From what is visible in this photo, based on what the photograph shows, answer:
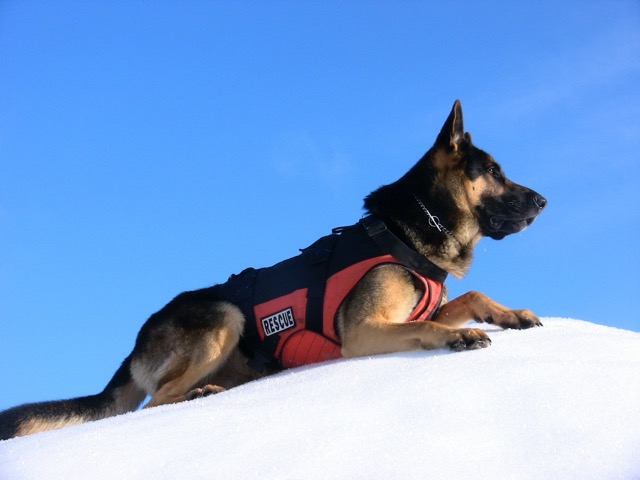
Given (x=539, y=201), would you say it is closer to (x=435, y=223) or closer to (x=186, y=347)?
(x=435, y=223)

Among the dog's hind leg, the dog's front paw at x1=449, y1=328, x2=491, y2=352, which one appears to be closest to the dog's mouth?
the dog's front paw at x1=449, y1=328, x2=491, y2=352

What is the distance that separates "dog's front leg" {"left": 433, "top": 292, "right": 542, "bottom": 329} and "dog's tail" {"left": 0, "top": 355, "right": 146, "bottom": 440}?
3229 millimetres

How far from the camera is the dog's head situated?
20.8ft

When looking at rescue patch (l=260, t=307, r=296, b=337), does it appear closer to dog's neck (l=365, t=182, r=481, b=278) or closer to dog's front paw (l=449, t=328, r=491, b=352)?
dog's neck (l=365, t=182, r=481, b=278)

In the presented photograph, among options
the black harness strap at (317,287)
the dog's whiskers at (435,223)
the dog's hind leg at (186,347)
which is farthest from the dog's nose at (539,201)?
the dog's hind leg at (186,347)

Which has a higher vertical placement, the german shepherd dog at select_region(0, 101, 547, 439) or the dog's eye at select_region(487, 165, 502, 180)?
the dog's eye at select_region(487, 165, 502, 180)

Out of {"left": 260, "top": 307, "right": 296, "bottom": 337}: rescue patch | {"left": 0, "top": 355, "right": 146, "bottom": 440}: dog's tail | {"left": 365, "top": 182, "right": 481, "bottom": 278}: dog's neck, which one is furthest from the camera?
{"left": 365, "top": 182, "right": 481, "bottom": 278}: dog's neck

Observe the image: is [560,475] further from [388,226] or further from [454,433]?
[388,226]

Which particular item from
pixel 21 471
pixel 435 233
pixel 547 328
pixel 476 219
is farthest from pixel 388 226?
pixel 21 471

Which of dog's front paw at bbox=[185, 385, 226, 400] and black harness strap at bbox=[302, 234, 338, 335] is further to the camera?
black harness strap at bbox=[302, 234, 338, 335]

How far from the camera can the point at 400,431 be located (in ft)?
10.5

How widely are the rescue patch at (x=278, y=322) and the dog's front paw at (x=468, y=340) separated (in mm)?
1784

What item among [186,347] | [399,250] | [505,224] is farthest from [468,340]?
[186,347]

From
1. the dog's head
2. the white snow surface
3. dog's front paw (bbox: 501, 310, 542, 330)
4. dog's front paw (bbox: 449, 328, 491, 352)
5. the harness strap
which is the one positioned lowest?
the white snow surface
